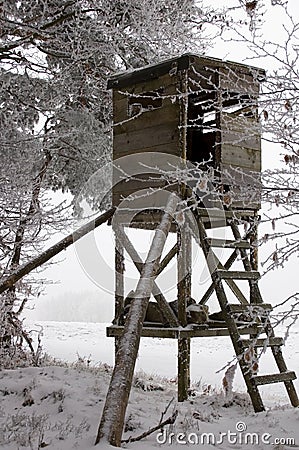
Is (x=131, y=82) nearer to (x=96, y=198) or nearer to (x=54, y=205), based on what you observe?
(x=54, y=205)

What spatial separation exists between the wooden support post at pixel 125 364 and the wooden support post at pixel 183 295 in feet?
4.32

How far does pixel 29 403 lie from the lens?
4891 millimetres

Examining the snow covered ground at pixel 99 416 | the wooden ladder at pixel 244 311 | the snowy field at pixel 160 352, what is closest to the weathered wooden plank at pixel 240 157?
the wooden ladder at pixel 244 311

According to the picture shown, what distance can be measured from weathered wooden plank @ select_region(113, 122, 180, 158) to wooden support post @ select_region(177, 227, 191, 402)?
1.01 meters

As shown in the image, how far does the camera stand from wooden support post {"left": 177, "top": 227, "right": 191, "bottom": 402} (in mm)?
5848

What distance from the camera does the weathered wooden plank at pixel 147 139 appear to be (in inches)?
241

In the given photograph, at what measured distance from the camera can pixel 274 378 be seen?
17.4ft

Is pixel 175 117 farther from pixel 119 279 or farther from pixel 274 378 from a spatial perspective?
pixel 274 378

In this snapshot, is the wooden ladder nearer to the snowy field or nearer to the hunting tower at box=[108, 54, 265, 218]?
the hunting tower at box=[108, 54, 265, 218]

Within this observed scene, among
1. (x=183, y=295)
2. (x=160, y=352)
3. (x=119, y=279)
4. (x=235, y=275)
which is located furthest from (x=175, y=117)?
(x=160, y=352)

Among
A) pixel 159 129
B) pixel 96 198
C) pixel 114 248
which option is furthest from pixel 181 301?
pixel 96 198

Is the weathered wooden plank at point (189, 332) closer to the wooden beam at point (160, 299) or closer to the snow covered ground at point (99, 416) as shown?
the wooden beam at point (160, 299)

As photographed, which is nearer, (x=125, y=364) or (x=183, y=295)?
(x=125, y=364)

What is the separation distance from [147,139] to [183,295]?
1864 mm
